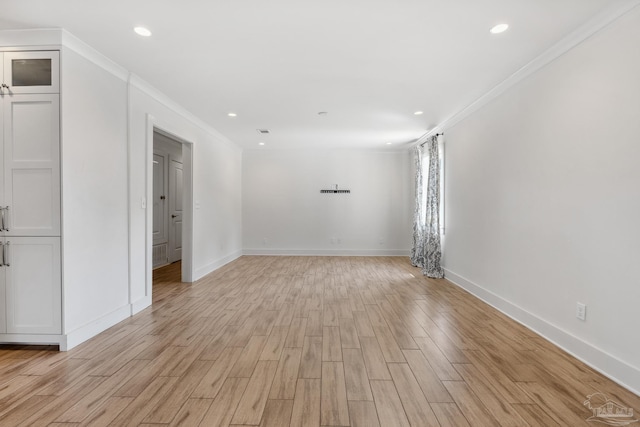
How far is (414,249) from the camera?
21.5 ft

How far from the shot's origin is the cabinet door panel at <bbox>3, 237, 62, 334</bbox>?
8.50 feet

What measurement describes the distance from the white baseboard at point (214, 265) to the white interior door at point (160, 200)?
51.7 inches

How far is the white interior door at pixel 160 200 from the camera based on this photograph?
6133 mm

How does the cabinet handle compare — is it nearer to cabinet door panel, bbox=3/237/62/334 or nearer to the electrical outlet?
cabinet door panel, bbox=3/237/62/334

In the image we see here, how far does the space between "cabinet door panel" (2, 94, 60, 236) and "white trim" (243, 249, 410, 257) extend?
5.22 m

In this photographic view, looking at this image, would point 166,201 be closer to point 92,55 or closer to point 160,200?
point 160,200

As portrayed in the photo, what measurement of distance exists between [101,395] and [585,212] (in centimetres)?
374

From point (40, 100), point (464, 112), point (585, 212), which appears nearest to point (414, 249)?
point (464, 112)

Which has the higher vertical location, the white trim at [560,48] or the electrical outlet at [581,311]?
the white trim at [560,48]

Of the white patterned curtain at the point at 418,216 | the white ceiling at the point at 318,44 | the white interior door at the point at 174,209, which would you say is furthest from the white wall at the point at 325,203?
the white ceiling at the point at 318,44

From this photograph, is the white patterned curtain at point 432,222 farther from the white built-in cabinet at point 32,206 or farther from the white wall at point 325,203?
the white built-in cabinet at point 32,206

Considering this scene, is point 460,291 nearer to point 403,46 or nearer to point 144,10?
point 403,46

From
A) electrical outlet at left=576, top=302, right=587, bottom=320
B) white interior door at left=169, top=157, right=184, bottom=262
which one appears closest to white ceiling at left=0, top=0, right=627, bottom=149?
electrical outlet at left=576, top=302, right=587, bottom=320

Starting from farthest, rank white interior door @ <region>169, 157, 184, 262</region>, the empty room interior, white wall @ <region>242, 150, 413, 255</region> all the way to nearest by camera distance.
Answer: white wall @ <region>242, 150, 413, 255</region> → white interior door @ <region>169, 157, 184, 262</region> → the empty room interior
